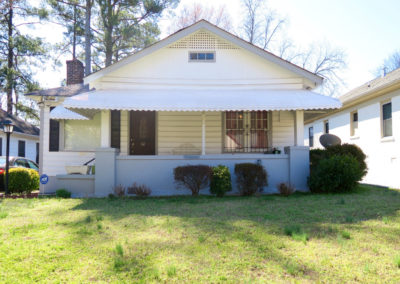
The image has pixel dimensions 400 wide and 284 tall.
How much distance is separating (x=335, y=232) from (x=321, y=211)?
1587 mm

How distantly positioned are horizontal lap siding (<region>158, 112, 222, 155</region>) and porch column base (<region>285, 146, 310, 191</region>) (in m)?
3.06

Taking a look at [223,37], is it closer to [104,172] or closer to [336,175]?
[336,175]

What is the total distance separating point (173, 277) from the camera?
3162 millimetres

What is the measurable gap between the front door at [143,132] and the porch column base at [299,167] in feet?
16.2

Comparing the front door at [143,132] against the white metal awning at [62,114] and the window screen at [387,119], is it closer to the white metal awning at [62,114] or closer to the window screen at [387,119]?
the white metal awning at [62,114]

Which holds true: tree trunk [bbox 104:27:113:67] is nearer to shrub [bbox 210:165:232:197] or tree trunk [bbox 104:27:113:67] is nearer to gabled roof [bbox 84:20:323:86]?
gabled roof [bbox 84:20:323:86]

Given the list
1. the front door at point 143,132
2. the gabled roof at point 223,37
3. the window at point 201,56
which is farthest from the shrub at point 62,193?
the window at point 201,56

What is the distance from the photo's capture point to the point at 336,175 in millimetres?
8586

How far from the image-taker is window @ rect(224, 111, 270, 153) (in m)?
11.0

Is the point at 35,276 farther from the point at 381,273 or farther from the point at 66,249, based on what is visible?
the point at 381,273

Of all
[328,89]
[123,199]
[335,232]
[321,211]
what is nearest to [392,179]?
[321,211]

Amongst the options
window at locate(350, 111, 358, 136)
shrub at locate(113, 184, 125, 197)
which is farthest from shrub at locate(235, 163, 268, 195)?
window at locate(350, 111, 358, 136)

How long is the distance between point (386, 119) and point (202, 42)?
812cm

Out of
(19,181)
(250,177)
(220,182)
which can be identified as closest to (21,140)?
(19,181)
